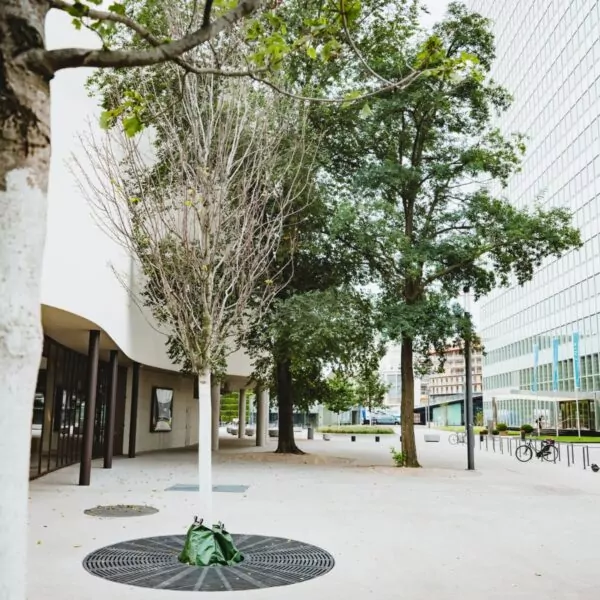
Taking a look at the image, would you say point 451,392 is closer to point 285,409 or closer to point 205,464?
point 285,409

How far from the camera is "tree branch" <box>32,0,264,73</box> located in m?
3.58

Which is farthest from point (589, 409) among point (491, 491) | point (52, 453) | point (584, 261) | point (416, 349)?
point (52, 453)

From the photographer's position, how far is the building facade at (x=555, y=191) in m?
55.2

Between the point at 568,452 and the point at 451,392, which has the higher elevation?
the point at 451,392

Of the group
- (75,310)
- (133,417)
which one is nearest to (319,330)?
(75,310)

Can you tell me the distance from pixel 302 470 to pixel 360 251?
683 cm

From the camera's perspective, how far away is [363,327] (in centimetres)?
2169

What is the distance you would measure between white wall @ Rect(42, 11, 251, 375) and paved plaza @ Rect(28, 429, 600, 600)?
3.76 metres

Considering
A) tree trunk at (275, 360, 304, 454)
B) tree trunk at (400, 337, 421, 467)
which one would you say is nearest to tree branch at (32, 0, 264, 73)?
tree trunk at (400, 337, 421, 467)

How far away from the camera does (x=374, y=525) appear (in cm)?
1111

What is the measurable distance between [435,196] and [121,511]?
572 inches

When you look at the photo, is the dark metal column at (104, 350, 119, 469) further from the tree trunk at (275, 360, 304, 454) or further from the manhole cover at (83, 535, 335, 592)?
the manhole cover at (83, 535, 335, 592)

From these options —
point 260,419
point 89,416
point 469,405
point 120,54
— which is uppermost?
point 120,54

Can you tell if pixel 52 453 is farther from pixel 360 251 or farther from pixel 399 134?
pixel 399 134
